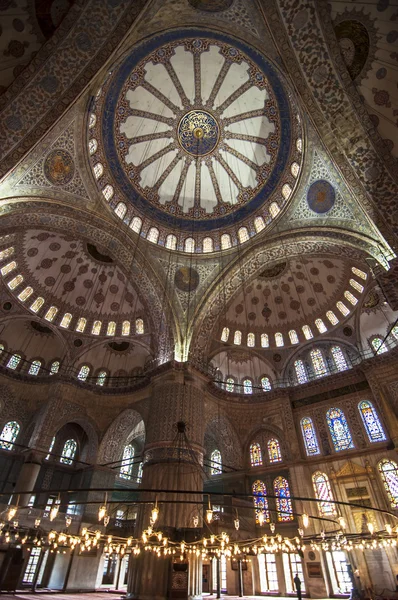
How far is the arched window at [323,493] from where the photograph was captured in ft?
44.6

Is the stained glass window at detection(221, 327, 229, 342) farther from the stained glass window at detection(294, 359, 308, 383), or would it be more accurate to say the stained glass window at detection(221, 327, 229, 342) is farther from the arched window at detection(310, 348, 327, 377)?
the arched window at detection(310, 348, 327, 377)

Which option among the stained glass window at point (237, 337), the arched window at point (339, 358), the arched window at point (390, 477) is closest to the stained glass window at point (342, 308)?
the arched window at point (339, 358)

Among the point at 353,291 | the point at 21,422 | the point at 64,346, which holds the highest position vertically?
the point at 353,291

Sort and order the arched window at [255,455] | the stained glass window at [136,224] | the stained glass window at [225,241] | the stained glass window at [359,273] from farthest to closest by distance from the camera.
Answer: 1. the arched window at [255,455]
2. the stained glass window at [225,241]
3. the stained glass window at [359,273]
4. the stained glass window at [136,224]

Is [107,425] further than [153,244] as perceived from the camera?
Yes

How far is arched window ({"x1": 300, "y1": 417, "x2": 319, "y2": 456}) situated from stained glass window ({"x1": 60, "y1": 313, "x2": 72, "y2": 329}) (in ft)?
43.0

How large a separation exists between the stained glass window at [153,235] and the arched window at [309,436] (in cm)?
1140

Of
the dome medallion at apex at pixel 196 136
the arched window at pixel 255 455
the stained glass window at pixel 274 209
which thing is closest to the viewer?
the dome medallion at apex at pixel 196 136

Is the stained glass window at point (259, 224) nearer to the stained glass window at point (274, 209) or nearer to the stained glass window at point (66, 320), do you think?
the stained glass window at point (274, 209)

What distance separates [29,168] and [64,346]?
9.35 metres


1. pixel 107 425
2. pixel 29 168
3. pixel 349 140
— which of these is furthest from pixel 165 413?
pixel 349 140

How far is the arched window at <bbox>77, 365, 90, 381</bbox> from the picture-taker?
1776cm

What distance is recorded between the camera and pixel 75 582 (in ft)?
43.8

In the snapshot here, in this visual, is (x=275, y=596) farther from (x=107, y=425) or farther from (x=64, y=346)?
(x=64, y=346)
